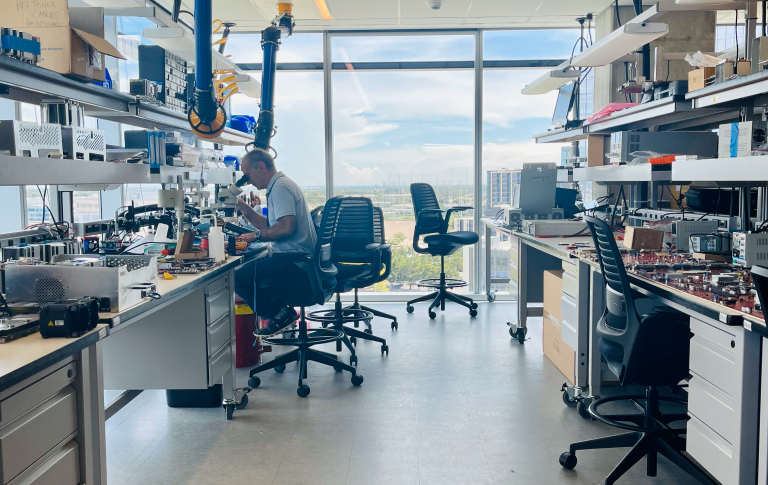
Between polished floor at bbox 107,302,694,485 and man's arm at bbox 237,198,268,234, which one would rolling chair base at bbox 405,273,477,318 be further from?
man's arm at bbox 237,198,268,234

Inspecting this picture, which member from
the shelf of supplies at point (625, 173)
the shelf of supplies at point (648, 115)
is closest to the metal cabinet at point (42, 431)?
the shelf of supplies at point (625, 173)

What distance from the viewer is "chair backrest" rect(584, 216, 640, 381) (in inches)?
92.9

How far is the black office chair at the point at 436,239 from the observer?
18.4 feet

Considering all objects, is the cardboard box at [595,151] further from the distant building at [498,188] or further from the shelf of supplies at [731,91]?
the shelf of supplies at [731,91]

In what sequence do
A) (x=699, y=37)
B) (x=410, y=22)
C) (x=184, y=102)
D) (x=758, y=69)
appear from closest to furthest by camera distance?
(x=758, y=69) < (x=184, y=102) < (x=699, y=37) < (x=410, y=22)

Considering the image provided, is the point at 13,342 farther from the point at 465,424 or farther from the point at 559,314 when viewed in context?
the point at 559,314

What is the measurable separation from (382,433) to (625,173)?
1979 millimetres

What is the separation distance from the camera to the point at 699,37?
534cm

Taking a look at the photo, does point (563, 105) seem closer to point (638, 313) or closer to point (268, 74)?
point (268, 74)


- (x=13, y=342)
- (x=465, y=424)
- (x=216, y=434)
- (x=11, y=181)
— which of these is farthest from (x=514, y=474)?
(x=11, y=181)

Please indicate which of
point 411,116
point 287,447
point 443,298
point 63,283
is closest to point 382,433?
point 287,447

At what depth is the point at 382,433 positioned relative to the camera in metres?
2.93

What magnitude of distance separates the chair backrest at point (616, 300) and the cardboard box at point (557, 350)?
85 centimetres

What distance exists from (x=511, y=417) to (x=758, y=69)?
6.30ft
